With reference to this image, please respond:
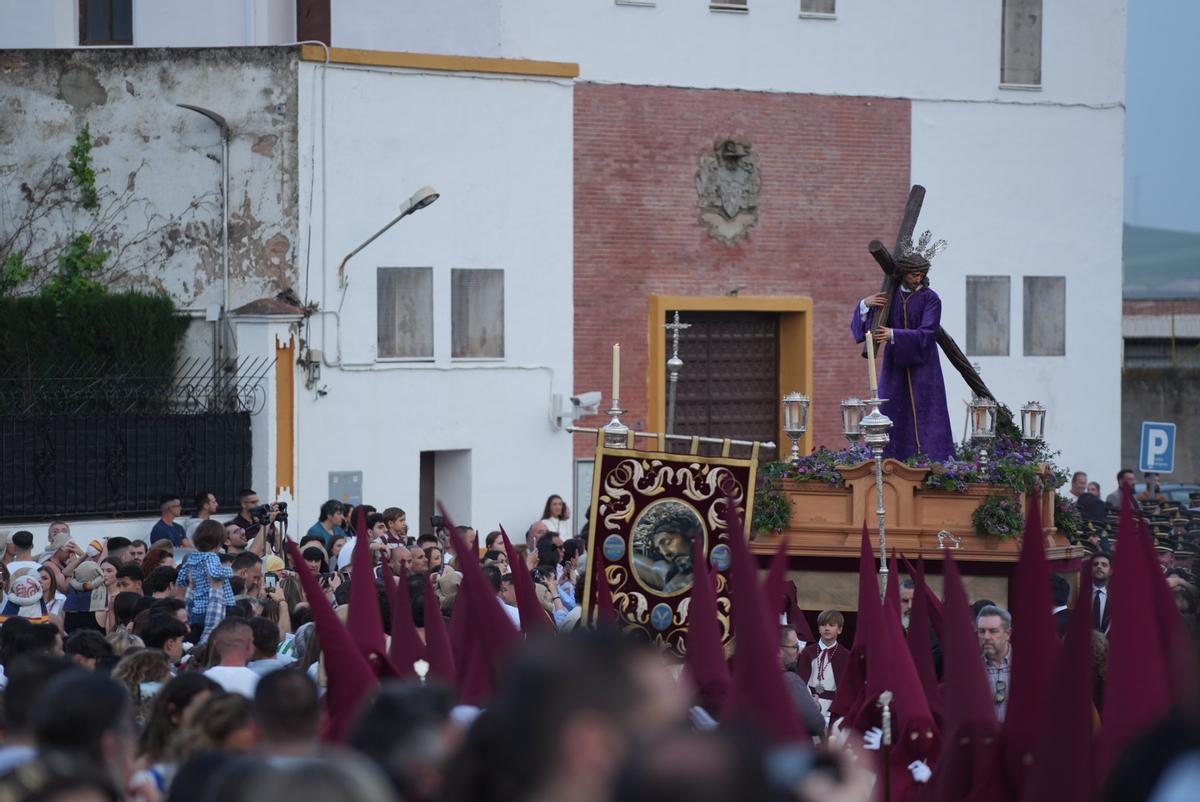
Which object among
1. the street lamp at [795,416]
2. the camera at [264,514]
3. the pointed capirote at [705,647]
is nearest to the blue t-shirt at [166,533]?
the camera at [264,514]

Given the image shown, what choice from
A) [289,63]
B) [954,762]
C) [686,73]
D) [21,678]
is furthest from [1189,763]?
[686,73]

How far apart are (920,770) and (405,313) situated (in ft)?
49.2

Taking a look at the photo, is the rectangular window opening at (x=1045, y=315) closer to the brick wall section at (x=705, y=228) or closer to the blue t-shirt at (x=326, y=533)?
the brick wall section at (x=705, y=228)

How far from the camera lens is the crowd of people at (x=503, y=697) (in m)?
3.11

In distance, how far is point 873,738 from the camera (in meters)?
7.20

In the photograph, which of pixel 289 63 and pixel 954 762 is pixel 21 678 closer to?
pixel 954 762

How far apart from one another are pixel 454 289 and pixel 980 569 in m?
10.0

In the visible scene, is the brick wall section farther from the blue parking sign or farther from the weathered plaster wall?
the blue parking sign

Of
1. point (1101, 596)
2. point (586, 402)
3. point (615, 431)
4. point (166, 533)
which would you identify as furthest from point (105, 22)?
point (1101, 596)

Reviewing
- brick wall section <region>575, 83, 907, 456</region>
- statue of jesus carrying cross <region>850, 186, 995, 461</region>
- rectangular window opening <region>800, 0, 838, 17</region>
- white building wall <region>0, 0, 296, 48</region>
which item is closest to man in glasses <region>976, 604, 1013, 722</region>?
statue of jesus carrying cross <region>850, 186, 995, 461</region>

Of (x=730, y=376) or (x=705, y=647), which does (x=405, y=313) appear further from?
(x=705, y=647)

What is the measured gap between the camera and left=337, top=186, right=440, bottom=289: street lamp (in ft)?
65.0

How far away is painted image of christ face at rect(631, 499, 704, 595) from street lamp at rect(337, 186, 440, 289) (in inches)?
387

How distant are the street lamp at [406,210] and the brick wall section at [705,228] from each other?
261 centimetres
